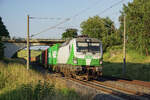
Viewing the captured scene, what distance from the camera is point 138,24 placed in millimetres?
33844

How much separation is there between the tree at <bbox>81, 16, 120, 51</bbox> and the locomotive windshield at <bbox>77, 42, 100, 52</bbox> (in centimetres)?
2763

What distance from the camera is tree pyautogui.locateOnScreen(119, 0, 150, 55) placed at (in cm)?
3203

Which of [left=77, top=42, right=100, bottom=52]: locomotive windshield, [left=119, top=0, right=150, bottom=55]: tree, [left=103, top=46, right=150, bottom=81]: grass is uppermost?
[left=119, top=0, right=150, bottom=55]: tree

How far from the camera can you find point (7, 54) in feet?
203

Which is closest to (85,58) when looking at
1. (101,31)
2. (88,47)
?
(88,47)

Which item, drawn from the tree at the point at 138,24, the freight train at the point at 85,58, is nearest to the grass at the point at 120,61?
the tree at the point at 138,24

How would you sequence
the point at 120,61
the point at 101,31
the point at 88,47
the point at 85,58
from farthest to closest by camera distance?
1. the point at 101,31
2. the point at 120,61
3. the point at 88,47
4. the point at 85,58

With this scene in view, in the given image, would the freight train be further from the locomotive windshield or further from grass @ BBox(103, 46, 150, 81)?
grass @ BBox(103, 46, 150, 81)

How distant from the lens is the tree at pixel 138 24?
105 feet

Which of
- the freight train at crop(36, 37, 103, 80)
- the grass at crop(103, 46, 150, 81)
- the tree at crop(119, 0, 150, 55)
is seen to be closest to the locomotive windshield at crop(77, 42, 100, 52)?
the freight train at crop(36, 37, 103, 80)

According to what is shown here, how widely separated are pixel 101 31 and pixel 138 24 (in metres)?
20.2

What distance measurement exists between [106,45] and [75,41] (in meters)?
35.9

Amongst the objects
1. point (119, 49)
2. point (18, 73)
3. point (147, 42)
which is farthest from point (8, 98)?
point (119, 49)

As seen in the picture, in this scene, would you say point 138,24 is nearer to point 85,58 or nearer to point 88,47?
point 88,47
